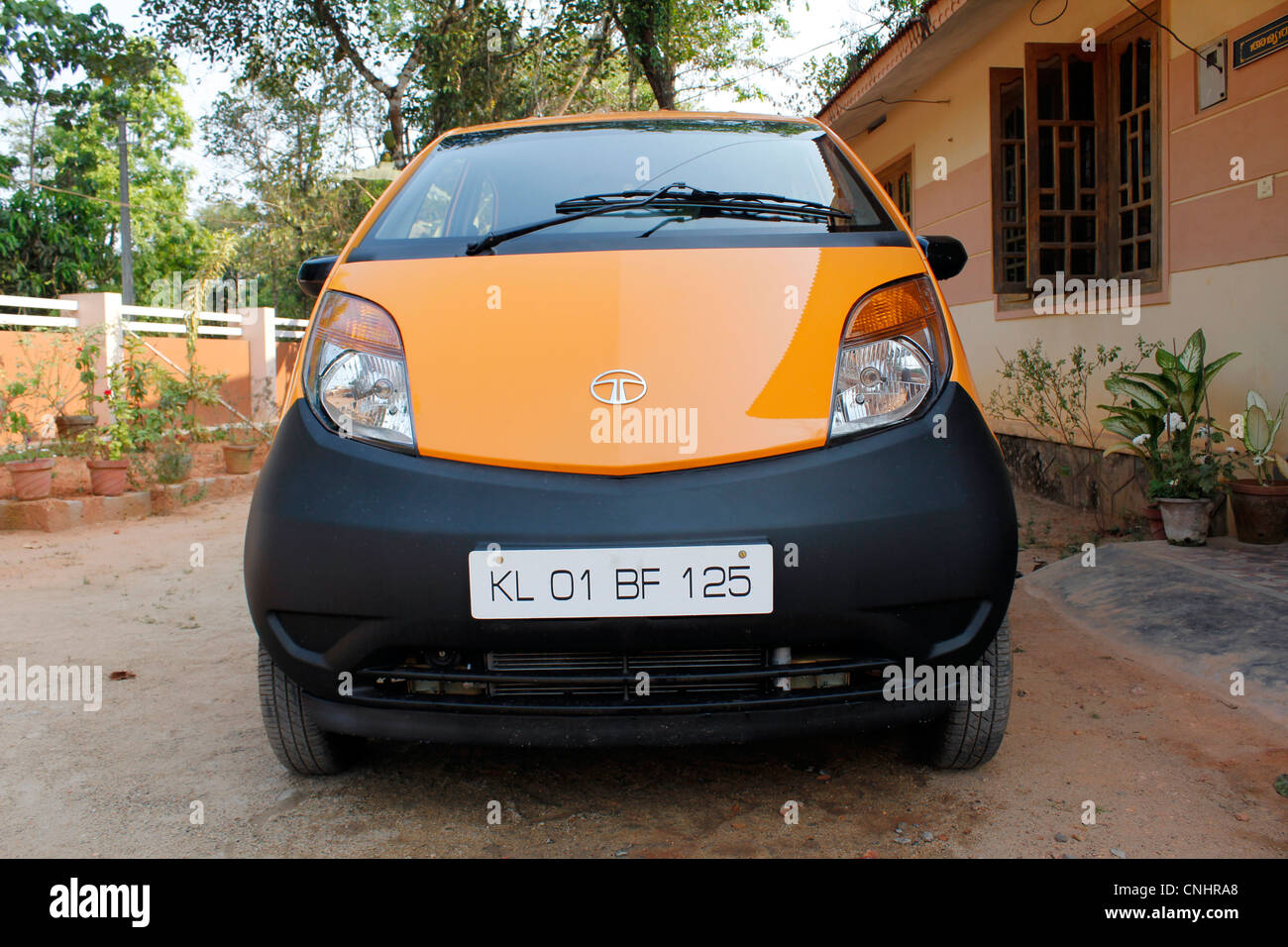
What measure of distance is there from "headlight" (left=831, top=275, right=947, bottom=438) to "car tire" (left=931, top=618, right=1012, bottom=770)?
53cm

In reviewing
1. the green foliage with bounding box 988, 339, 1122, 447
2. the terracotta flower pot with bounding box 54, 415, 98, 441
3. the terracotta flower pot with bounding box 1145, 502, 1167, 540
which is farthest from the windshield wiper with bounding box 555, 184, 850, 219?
the terracotta flower pot with bounding box 54, 415, 98, 441

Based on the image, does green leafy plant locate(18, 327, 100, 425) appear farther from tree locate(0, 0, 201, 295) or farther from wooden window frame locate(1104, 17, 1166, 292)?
wooden window frame locate(1104, 17, 1166, 292)

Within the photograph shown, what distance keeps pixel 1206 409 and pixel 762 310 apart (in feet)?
12.3

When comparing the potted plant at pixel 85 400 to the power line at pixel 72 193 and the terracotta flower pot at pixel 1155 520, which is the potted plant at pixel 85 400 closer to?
the terracotta flower pot at pixel 1155 520

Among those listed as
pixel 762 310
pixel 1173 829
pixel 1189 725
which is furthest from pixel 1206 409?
pixel 762 310

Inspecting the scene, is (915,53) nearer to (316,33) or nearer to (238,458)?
(238,458)

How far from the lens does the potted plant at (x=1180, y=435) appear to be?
14.3ft

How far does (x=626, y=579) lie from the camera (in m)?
1.74

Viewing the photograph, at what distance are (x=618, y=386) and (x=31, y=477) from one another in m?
6.07

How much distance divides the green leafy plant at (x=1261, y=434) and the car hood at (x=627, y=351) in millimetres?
2881

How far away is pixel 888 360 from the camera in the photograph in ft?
6.37


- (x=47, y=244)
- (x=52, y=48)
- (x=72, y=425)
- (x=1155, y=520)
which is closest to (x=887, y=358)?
(x=1155, y=520)

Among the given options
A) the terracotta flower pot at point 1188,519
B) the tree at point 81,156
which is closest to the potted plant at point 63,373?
the tree at point 81,156
